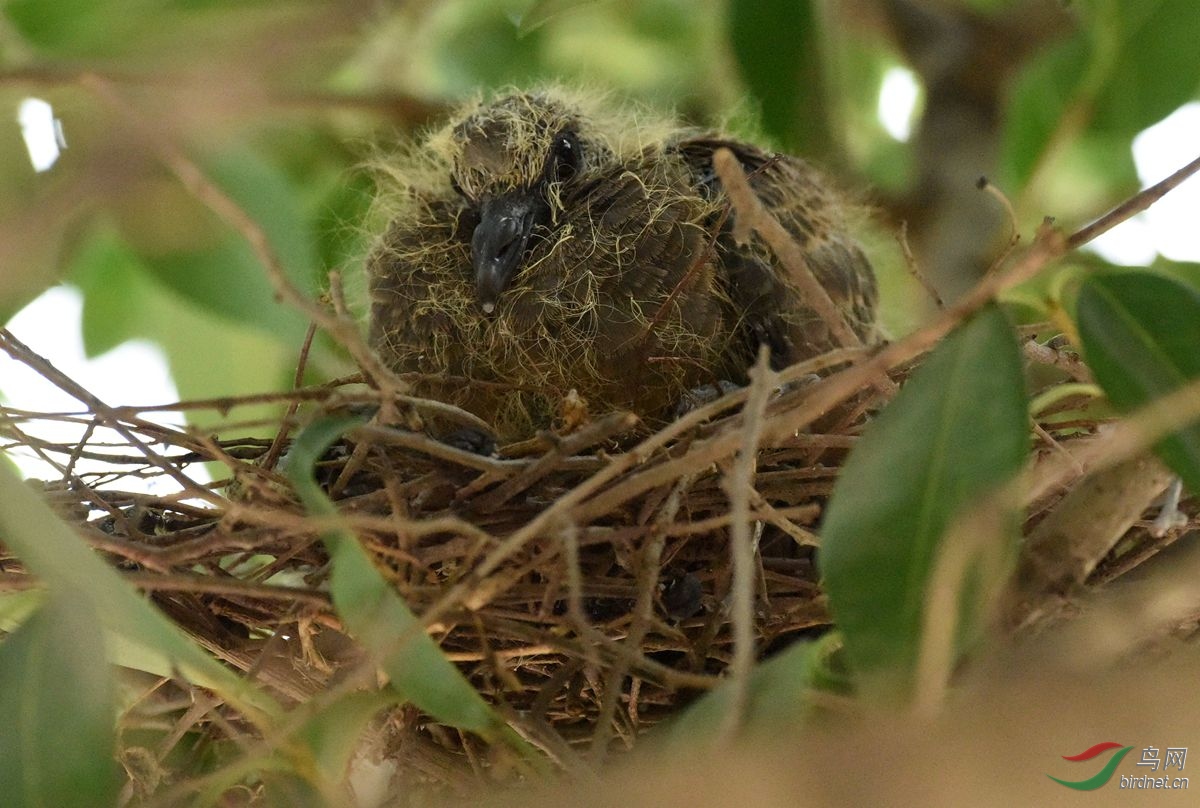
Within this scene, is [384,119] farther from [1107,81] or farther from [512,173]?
[1107,81]

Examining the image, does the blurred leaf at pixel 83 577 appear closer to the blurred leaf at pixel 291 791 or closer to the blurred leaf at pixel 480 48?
the blurred leaf at pixel 291 791

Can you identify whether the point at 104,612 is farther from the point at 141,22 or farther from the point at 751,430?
the point at 141,22

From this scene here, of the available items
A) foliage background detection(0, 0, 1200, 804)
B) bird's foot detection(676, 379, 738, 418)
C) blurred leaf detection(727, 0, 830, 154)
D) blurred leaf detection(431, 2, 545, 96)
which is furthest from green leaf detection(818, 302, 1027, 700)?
blurred leaf detection(431, 2, 545, 96)

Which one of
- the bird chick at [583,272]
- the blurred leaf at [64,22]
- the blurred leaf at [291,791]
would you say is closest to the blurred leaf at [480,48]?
the bird chick at [583,272]

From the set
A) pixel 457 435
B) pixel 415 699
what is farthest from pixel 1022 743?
pixel 457 435

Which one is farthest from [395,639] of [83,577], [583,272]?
[583,272]
